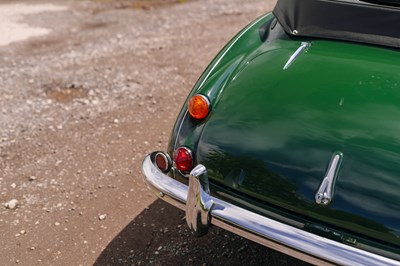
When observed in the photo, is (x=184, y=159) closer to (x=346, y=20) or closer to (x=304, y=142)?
(x=304, y=142)

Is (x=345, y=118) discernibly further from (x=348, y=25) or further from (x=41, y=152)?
(x=41, y=152)

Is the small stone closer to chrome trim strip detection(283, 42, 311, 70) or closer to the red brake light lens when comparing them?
the red brake light lens

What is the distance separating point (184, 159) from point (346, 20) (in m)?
1.36

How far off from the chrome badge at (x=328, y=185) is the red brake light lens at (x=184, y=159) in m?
0.75

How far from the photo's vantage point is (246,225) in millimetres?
2412

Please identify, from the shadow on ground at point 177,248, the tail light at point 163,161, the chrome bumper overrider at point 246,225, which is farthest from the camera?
the shadow on ground at point 177,248

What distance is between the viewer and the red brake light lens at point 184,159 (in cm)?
271

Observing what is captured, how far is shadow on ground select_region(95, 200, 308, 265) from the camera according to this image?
10.6ft

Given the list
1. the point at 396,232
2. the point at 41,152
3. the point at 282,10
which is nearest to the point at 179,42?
the point at 41,152

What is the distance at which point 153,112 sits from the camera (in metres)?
4.98

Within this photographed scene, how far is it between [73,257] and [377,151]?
2.13 metres

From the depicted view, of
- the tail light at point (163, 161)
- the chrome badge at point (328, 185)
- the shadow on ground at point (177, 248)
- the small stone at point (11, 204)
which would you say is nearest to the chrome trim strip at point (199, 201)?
the tail light at point (163, 161)

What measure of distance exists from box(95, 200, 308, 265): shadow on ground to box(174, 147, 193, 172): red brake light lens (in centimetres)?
82

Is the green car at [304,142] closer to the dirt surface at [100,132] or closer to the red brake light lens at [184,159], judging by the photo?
the red brake light lens at [184,159]
